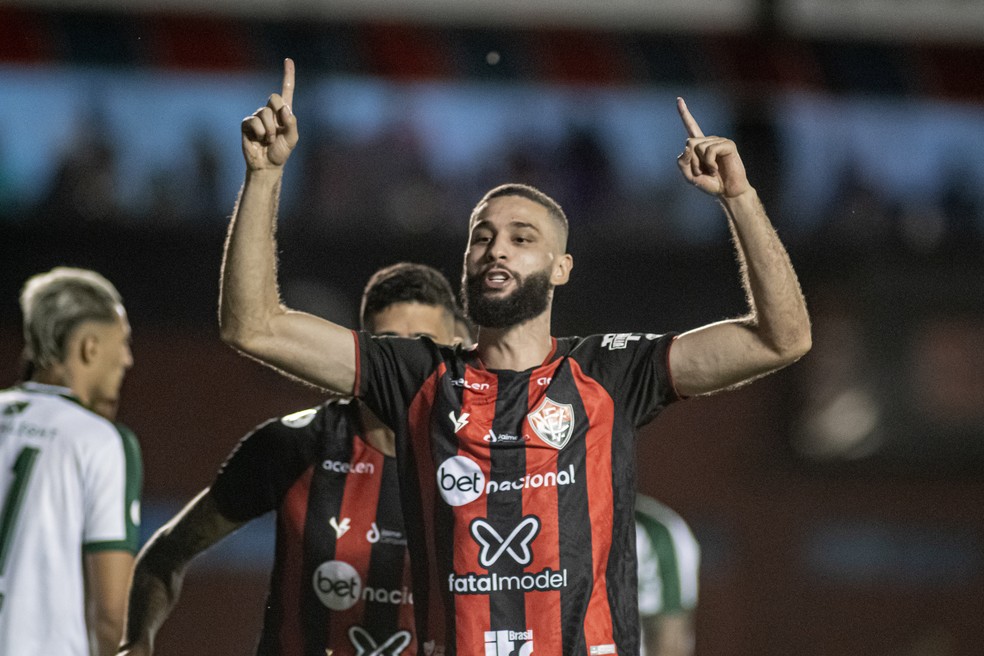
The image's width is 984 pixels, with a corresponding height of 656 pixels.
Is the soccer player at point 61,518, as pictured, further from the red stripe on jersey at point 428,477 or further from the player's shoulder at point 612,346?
the player's shoulder at point 612,346

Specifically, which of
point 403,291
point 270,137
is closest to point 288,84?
point 270,137

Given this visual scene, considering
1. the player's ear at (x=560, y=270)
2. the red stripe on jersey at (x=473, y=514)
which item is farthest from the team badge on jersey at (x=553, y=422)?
the player's ear at (x=560, y=270)

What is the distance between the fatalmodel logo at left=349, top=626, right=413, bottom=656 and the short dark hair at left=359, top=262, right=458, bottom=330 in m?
0.90

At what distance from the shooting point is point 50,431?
3.63 meters

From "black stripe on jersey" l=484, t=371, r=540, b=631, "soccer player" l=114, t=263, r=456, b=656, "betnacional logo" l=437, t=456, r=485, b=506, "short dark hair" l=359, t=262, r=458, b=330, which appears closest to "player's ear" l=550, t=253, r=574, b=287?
"black stripe on jersey" l=484, t=371, r=540, b=631

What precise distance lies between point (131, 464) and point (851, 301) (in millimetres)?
5942

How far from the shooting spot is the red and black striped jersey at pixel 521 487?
2951mm

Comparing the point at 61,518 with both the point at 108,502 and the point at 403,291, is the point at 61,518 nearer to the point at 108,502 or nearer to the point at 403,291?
the point at 108,502

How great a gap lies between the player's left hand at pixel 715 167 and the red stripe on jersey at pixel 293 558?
1.38 m

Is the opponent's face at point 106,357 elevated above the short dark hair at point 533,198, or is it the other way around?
the short dark hair at point 533,198

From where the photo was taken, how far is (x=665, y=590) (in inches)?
173

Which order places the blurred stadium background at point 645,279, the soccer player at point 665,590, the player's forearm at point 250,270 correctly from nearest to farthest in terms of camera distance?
the player's forearm at point 250,270 < the soccer player at point 665,590 < the blurred stadium background at point 645,279

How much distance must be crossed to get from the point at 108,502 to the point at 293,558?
56 centimetres

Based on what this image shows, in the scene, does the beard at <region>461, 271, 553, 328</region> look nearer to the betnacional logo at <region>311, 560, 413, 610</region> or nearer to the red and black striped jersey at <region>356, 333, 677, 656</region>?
the red and black striped jersey at <region>356, 333, 677, 656</region>
